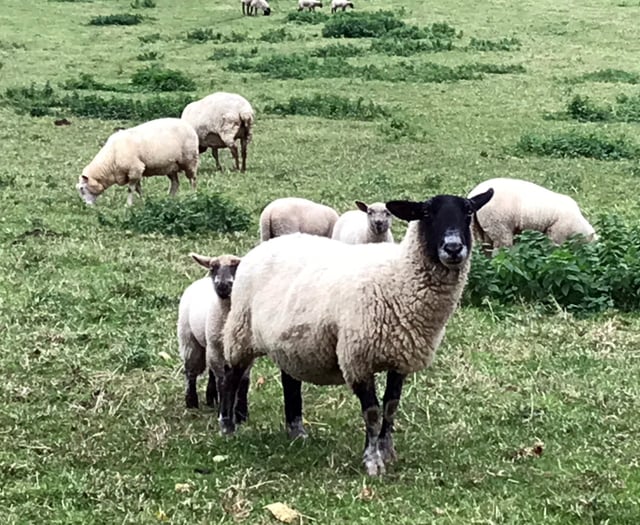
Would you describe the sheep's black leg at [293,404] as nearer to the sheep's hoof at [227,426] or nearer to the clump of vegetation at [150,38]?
the sheep's hoof at [227,426]

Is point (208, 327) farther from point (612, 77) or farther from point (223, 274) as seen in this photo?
point (612, 77)

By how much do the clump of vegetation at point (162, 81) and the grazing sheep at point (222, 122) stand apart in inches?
205

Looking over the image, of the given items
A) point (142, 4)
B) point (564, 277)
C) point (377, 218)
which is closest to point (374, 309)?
point (564, 277)

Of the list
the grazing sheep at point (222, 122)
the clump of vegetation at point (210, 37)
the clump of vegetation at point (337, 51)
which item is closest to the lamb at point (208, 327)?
the grazing sheep at point (222, 122)

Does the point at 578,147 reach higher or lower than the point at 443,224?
lower

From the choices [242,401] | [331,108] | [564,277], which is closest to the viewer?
[242,401]

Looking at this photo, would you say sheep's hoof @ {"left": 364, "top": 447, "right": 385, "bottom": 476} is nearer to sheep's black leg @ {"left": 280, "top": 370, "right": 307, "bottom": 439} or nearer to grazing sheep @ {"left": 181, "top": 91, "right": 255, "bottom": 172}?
sheep's black leg @ {"left": 280, "top": 370, "right": 307, "bottom": 439}

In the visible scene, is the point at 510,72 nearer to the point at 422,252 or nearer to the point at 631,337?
the point at 631,337

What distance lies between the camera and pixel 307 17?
32.6 m

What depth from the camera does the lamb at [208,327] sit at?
21.7 feet

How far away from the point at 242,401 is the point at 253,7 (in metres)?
29.1

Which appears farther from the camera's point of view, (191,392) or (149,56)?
(149,56)

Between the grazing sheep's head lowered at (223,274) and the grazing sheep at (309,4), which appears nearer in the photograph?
the grazing sheep's head lowered at (223,274)

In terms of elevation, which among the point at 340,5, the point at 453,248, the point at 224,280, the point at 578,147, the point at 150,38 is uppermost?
the point at 453,248
